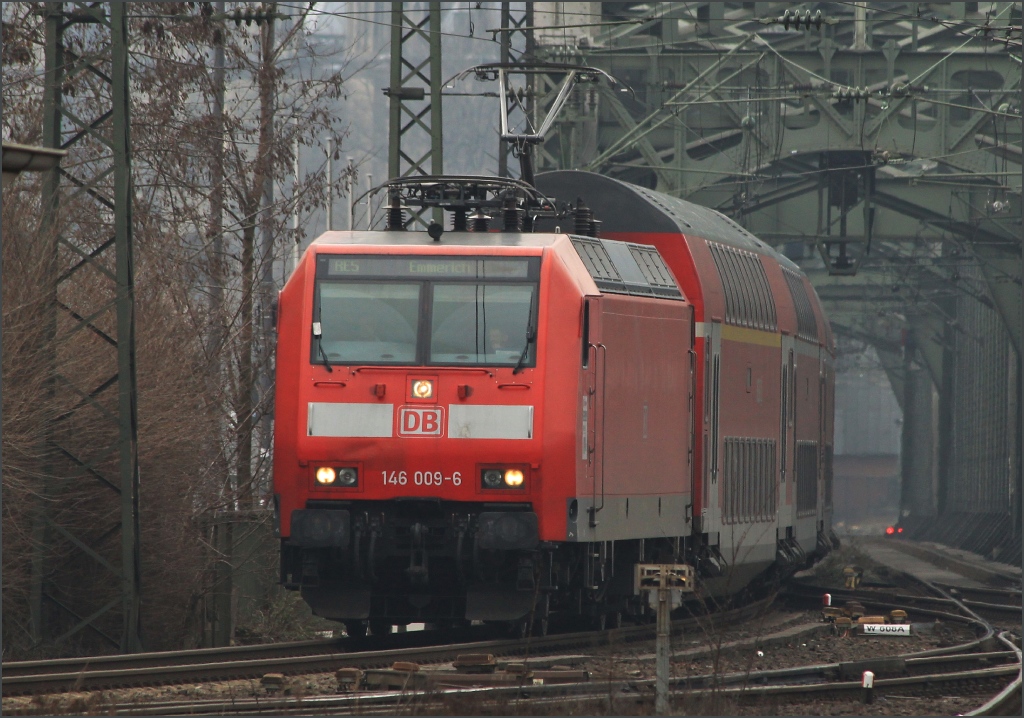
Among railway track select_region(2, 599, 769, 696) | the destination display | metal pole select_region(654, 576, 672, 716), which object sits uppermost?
the destination display

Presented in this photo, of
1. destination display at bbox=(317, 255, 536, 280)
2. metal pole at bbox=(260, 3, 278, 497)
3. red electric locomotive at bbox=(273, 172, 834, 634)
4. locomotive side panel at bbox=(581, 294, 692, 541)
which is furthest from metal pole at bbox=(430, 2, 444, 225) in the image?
destination display at bbox=(317, 255, 536, 280)

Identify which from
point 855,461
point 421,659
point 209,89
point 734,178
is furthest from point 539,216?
point 855,461

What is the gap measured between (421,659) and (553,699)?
3144 millimetres

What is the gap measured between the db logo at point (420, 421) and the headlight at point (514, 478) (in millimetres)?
653

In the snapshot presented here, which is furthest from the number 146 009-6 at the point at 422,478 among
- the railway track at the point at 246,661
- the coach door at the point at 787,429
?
the coach door at the point at 787,429

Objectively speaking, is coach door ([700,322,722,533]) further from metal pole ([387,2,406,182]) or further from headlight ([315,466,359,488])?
metal pole ([387,2,406,182])

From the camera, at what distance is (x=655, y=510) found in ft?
53.3

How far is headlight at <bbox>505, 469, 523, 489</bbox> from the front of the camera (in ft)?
46.8

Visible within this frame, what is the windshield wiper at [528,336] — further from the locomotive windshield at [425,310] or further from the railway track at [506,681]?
the railway track at [506,681]

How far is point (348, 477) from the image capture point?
47.2ft

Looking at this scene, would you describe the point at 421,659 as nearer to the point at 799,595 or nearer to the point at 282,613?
the point at 282,613

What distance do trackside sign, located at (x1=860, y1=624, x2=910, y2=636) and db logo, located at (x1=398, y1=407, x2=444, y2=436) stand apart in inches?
239

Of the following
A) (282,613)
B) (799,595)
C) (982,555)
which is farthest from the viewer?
(982,555)

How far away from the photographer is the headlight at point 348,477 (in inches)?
567
